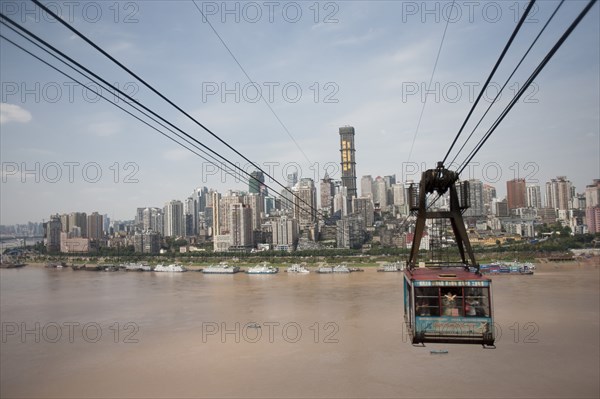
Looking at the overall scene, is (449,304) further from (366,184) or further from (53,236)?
(366,184)

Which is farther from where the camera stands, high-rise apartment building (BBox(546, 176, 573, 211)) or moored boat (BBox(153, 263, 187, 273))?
high-rise apartment building (BBox(546, 176, 573, 211))

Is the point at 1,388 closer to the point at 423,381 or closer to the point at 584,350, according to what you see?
the point at 423,381

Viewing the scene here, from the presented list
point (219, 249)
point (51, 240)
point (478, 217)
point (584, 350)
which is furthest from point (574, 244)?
point (51, 240)

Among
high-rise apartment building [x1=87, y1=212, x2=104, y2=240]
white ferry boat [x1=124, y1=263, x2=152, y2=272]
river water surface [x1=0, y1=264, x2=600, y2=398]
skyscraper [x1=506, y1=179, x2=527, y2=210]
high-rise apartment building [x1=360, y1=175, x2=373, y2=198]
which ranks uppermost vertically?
high-rise apartment building [x1=360, y1=175, x2=373, y2=198]

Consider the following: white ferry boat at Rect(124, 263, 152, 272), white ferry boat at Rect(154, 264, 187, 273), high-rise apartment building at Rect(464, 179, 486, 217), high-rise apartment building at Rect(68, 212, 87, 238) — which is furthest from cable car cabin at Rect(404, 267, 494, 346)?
high-rise apartment building at Rect(68, 212, 87, 238)

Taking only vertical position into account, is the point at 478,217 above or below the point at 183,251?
above

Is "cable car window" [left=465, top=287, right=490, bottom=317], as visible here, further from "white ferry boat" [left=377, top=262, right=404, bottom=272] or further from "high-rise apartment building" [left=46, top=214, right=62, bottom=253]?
"high-rise apartment building" [left=46, top=214, right=62, bottom=253]
